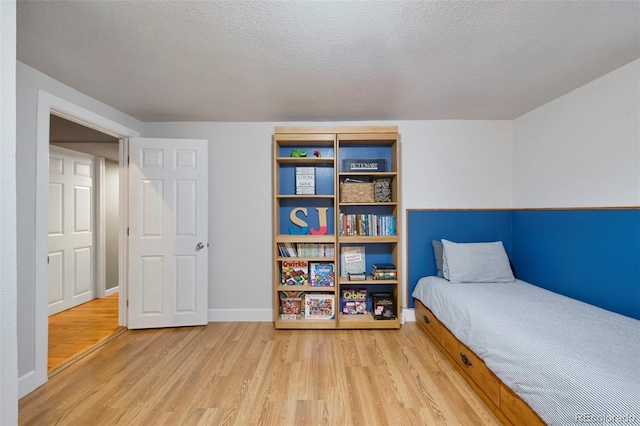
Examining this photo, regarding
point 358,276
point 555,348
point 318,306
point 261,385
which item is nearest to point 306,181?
point 358,276

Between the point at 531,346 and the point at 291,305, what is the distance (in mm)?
2139

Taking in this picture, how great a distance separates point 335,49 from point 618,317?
8.68 ft

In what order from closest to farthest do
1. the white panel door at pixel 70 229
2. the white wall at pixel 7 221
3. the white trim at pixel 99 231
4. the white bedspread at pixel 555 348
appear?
the white wall at pixel 7 221
the white bedspread at pixel 555 348
the white panel door at pixel 70 229
the white trim at pixel 99 231

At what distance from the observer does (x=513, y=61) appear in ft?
6.13

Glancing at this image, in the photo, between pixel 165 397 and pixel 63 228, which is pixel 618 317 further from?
pixel 63 228

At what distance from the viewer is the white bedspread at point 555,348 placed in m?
1.15

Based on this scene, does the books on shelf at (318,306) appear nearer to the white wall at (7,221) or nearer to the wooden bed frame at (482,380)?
the wooden bed frame at (482,380)

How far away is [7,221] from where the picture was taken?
39.4 inches

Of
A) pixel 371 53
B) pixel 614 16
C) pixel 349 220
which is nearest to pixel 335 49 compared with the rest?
pixel 371 53

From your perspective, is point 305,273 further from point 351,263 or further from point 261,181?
point 261,181

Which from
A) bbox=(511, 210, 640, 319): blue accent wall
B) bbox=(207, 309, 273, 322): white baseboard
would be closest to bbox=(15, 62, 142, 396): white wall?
bbox=(207, 309, 273, 322): white baseboard

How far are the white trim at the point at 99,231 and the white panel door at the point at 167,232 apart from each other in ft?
5.92

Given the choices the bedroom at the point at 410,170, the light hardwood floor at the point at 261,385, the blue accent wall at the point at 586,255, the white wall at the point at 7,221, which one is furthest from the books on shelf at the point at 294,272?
the blue accent wall at the point at 586,255

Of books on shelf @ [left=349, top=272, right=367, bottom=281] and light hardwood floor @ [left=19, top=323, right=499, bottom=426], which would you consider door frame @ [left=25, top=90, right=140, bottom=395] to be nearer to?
light hardwood floor @ [left=19, top=323, right=499, bottom=426]
